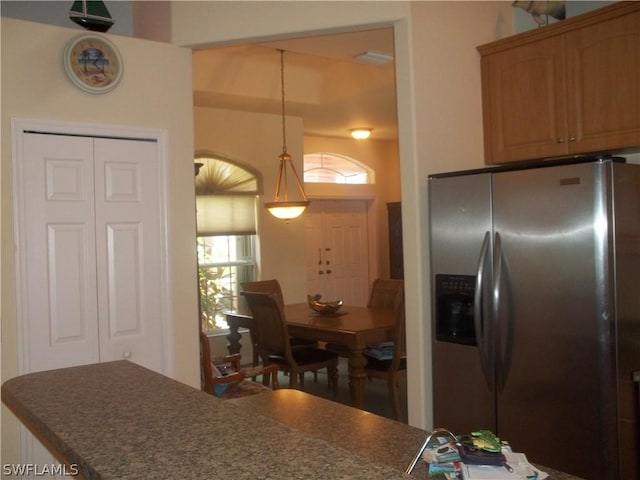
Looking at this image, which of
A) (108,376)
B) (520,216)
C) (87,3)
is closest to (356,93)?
(87,3)

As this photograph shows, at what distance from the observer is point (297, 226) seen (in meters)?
6.75

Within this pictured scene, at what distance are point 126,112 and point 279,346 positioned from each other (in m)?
2.30

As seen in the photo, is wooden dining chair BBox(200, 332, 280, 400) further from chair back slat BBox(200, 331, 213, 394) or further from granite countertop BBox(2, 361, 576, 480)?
granite countertop BBox(2, 361, 576, 480)

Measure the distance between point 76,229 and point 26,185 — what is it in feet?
1.01

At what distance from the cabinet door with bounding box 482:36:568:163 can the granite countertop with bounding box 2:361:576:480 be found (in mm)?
1924

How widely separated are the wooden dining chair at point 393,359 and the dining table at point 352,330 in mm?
88

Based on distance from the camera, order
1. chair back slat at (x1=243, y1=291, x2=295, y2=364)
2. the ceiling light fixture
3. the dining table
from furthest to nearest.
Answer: the ceiling light fixture, chair back slat at (x1=243, y1=291, x2=295, y2=364), the dining table

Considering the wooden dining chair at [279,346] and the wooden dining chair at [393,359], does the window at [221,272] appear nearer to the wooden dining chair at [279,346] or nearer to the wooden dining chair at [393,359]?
the wooden dining chair at [279,346]

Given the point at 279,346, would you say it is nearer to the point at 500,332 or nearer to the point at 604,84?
the point at 500,332

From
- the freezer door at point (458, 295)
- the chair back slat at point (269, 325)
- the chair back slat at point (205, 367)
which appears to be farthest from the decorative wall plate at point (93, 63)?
the chair back slat at point (269, 325)

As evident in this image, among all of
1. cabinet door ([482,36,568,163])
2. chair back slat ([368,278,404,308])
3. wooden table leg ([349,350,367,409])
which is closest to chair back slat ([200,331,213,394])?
wooden table leg ([349,350,367,409])

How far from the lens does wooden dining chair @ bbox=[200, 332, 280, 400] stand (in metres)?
3.41

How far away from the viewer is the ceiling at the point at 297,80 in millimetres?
5055

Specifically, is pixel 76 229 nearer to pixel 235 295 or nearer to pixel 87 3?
pixel 87 3
